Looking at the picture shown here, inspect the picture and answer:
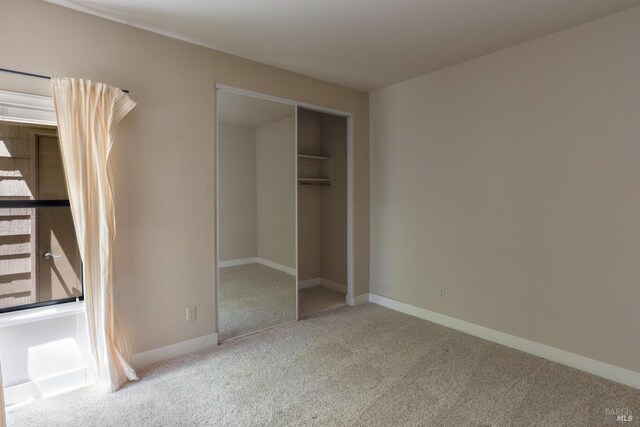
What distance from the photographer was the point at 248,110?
3.27 m

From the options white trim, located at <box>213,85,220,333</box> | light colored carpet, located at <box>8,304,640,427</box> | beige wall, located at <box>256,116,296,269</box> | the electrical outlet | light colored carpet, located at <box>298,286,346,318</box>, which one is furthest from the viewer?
light colored carpet, located at <box>298,286,346,318</box>

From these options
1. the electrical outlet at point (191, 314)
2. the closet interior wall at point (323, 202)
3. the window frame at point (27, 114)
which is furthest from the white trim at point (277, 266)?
the window frame at point (27, 114)

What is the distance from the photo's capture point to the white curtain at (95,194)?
2.26 meters

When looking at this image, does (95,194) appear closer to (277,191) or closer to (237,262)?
(237,262)

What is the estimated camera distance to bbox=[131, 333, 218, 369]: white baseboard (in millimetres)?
2651

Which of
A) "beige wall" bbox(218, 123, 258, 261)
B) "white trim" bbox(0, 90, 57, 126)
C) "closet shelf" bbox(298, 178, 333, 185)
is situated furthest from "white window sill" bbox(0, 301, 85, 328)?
"closet shelf" bbox(298, 178, 333, 185)

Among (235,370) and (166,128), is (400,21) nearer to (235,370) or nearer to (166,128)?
(166,128)

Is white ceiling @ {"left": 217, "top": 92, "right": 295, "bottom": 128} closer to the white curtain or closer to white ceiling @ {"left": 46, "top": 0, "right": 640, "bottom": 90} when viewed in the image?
white ceiling @ {"left": 46, "top": 0, "right": 640, "bottom": 90}

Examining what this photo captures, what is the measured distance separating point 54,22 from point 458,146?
336cm

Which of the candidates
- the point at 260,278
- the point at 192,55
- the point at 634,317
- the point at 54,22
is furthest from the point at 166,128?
the point at 634,317

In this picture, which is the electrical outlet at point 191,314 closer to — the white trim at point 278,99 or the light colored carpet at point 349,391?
the light colored carpet at point 349,391

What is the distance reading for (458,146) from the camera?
3357 millimetres

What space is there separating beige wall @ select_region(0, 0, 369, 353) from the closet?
1280 mm

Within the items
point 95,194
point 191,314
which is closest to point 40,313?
point 95,194
